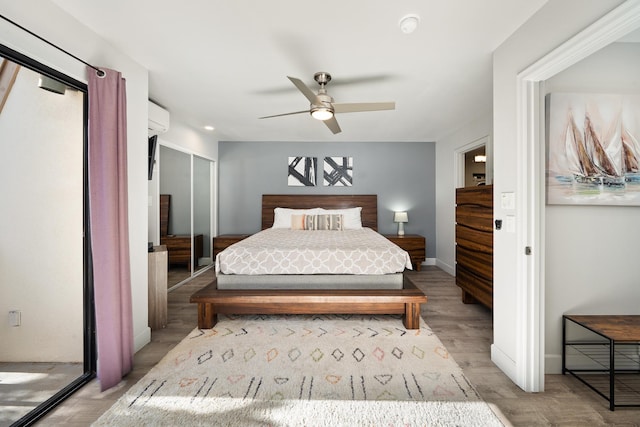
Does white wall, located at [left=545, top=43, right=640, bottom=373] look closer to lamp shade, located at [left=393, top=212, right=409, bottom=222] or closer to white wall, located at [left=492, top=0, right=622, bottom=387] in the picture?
white wall, located at [left=492, top=0, right=622, bottom=387]

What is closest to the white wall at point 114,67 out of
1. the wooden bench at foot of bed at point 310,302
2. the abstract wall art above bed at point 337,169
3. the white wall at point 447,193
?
the wooden bench at foot of bed at point 310,302

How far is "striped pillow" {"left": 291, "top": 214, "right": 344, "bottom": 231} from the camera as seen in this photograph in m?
4.32

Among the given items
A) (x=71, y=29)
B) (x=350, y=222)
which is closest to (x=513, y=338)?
(x=350, y=222)

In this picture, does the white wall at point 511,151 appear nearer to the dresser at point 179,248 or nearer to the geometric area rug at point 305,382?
the geometric area rug at point 305,382

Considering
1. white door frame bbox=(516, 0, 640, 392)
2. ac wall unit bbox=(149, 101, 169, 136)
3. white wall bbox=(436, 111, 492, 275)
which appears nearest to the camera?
white door frame bbox=(516, 0, 640, 392)

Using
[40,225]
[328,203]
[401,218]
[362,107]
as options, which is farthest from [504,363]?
[328,203]

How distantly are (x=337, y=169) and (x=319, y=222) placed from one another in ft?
4.07

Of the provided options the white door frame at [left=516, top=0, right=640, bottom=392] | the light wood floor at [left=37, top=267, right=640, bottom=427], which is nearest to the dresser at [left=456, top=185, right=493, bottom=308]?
the light wood floor at [left=37, top=267, right=640, bottom=427]

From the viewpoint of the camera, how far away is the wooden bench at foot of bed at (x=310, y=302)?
96.8 inches

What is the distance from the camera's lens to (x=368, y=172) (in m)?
5.05

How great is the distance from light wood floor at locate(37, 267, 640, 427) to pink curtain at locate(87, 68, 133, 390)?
0.14m

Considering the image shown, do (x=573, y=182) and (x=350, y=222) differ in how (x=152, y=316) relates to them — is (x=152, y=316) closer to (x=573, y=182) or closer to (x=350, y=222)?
(x=350, y=222)

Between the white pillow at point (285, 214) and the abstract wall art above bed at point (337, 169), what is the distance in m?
0.70

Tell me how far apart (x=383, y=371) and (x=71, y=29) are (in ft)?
9.92
